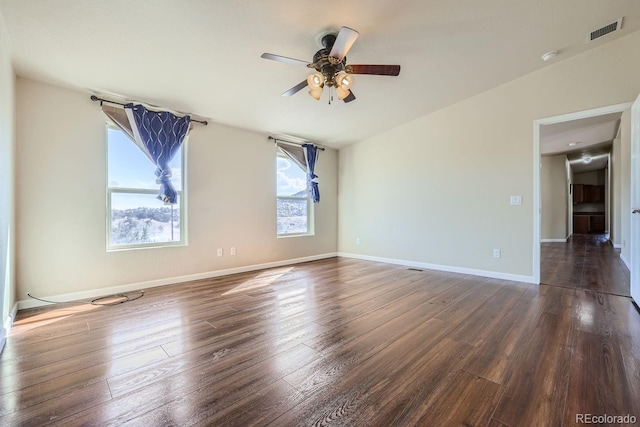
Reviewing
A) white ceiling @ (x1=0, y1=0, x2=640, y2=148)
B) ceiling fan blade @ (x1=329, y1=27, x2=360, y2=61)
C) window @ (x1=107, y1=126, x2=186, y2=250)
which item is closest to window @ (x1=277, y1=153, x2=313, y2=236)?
white ceiling @ (x1=0, y1=0, x2=640, y2=148)

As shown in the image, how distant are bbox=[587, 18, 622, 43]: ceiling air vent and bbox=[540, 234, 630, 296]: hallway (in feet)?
9.39

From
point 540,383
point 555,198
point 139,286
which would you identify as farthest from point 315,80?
point 555,198

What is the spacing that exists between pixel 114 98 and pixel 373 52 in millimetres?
3036

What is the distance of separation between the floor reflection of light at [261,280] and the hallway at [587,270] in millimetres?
3671

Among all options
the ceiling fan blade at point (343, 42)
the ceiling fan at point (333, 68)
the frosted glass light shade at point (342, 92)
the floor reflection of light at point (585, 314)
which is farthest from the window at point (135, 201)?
the floor reflection of light at point (585, 314)

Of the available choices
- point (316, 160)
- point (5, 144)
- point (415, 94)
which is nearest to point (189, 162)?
point (5, 144)

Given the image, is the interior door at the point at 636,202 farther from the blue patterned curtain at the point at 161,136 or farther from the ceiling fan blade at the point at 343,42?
the blue patterned curtain at the point at 161,136

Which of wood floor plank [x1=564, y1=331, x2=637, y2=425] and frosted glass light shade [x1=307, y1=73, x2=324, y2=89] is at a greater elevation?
frosted glass light shade [x1=307, y1=73, x2=324, y2=89]

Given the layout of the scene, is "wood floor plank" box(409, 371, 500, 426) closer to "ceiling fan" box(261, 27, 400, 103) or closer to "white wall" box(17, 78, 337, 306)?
"ceiling fan" box(261, 27, 400, 103)

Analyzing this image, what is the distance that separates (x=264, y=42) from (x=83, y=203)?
2687mm

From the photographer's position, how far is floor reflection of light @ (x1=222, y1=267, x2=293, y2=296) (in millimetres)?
3441

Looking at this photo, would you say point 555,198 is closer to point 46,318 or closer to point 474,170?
point 474,170

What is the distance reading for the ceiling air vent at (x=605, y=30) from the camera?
275 cm

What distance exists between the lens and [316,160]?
542cm
